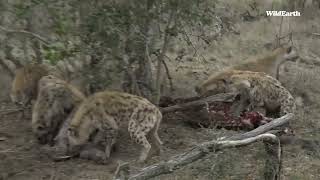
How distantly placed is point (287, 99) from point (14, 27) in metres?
3.45

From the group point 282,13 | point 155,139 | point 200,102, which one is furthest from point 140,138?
point 282,13

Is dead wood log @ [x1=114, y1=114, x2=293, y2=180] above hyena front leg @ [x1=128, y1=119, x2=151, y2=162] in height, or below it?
above

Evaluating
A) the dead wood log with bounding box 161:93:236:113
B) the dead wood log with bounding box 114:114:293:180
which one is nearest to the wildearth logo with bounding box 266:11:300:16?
the dead wood log with bounding box 161:93:236:113

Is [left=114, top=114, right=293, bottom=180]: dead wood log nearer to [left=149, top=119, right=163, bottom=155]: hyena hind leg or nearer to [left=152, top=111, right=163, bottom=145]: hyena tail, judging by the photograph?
[left=152, top=111, right=163, bottom=145]: hyena tail

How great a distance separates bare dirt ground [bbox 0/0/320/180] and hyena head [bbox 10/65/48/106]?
0.26 metres

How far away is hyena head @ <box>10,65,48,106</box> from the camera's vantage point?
8.27 metres

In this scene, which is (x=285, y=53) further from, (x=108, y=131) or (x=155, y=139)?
(x=108, y=131)

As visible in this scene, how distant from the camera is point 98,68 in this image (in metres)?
7.29

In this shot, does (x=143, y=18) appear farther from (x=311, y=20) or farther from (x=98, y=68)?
(x=311, y=20)

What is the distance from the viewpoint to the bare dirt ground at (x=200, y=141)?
6496mm

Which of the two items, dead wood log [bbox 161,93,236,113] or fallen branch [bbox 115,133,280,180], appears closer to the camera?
fallen branch [bbox 115,133,280,180]

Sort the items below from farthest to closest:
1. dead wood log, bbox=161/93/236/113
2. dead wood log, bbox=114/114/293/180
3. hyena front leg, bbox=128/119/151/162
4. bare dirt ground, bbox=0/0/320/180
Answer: dead wood log, bbox=161/93/236/113
hyena front leg, bbox=128/119/151/162
bare dirt ground, bbox=0/0/320/180
dead wood log, bbox=114/114/293/180

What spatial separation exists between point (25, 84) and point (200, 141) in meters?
2.34

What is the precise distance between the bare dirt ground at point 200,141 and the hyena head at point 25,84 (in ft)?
0.86
